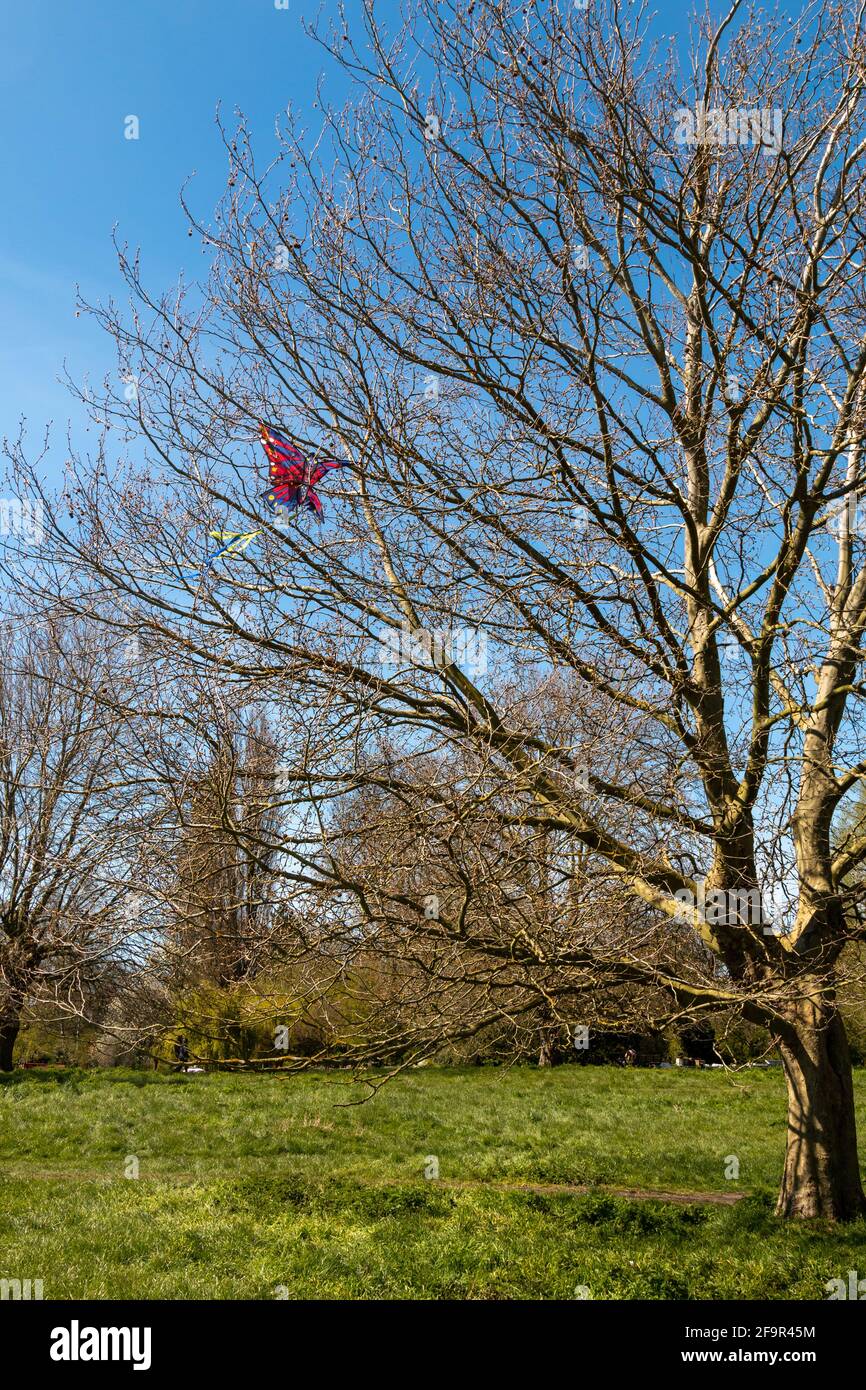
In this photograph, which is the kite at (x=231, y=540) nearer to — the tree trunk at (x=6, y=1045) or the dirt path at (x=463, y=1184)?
the dirt path at (x=463, y=1184)

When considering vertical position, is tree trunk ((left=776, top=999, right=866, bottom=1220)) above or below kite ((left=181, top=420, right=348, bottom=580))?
below

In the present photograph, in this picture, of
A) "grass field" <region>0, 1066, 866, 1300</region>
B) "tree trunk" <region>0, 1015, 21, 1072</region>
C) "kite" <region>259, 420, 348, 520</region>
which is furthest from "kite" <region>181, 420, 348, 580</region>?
"tree trunk" <region>0, 1015, 21, 1072</region>

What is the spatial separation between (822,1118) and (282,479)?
5.76 m

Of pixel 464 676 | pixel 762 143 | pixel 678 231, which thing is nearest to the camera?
pixel 678 231

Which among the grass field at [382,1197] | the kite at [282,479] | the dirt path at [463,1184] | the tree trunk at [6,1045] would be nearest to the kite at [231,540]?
the kite at [282,479]

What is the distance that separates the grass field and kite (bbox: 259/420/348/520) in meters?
3.45

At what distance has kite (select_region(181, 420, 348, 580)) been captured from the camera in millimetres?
5613

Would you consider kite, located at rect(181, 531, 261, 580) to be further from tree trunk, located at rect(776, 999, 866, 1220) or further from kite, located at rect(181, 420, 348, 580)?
tree trunk, located at rect(776, 999, 866, 1220)

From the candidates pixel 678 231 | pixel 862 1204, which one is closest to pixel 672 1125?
pixel 862 1204

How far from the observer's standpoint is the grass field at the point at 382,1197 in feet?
18.5

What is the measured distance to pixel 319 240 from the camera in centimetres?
546

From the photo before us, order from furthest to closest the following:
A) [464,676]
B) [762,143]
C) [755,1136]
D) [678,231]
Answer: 1. [755,1136]
2. [464,676]
3. [762,143]
4. [678,231]
